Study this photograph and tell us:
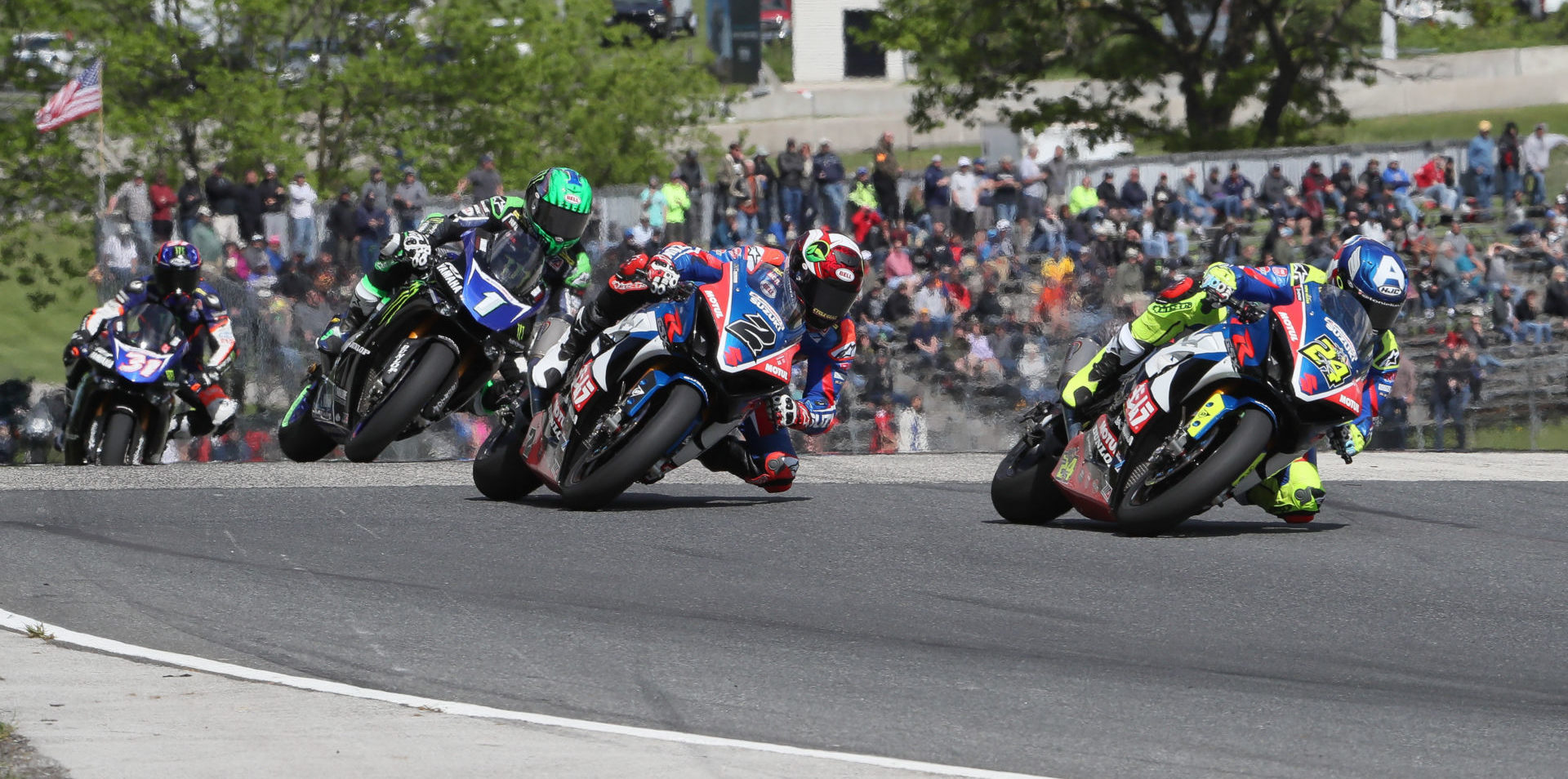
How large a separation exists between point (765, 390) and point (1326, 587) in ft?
8.58

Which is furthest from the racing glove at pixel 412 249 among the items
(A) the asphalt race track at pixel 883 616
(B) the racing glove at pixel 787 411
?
(B) the racing glove at pixel 787 411

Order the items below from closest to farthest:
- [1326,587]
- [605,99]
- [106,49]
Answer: [1326,587] → [106,49] → [605,99]

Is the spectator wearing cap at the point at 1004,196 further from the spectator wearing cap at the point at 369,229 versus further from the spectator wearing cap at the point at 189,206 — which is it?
the spectator wearing cap at the point at 189,206

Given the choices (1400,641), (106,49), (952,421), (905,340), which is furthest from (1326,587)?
(106,49)

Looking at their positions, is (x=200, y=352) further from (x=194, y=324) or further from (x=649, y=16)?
(x=649, y=16)

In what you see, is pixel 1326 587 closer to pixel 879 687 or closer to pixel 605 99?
pixel 879 687

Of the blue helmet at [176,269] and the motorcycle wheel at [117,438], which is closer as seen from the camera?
the motorcycle wheel at [117,438]

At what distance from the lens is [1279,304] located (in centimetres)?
880

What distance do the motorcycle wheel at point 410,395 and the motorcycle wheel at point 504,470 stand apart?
0.80m

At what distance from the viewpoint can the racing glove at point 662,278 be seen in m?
9.38

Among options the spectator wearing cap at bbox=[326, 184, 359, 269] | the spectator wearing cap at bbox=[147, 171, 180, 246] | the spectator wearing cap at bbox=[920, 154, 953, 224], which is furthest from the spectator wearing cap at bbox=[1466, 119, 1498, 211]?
the spectator wearing cap at bbox=[147, 171, 180, 246]

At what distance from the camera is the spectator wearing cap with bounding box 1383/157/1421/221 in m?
24.0

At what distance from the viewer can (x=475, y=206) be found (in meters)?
11.3

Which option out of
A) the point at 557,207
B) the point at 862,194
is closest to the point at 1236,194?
the point at 862,194
